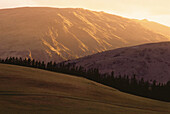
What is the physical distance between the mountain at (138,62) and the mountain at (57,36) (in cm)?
5802

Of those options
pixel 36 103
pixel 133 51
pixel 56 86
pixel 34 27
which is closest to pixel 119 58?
pixel 133 51

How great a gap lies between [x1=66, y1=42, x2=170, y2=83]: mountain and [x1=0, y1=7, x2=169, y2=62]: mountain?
5802 centimetres

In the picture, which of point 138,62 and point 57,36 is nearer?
point 138,62

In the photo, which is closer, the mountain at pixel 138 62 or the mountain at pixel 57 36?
the mountain at pixel 138 62

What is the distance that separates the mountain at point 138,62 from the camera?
47.9m

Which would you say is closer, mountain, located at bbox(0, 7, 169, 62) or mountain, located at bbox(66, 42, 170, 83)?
mountain, located at bbox(66, 42, 170, 83)

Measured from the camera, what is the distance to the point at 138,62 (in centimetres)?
5222

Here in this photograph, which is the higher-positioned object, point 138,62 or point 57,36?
point 57,36

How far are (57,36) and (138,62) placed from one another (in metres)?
96.1

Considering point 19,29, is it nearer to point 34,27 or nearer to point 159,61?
point 34,27

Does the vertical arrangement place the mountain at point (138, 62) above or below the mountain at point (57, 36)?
below

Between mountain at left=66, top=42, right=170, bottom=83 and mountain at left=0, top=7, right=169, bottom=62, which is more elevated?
mountain at left=0, top=7, right=169, bottom=62

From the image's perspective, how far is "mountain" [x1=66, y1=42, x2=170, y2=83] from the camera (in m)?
47.9

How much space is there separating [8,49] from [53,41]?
2317cm
